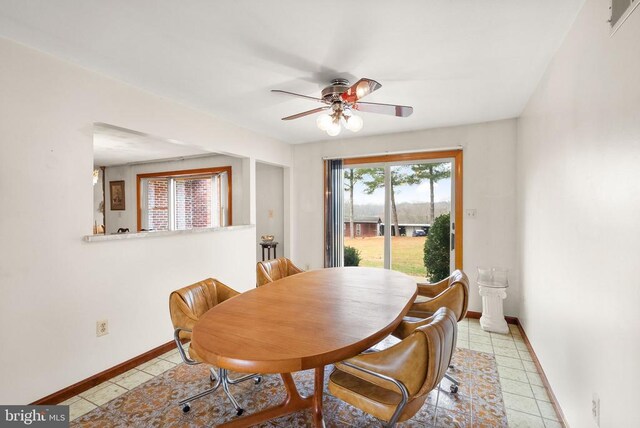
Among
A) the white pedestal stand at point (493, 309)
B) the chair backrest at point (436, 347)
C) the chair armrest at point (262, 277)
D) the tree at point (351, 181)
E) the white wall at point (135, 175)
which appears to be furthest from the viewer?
the white wall at point (135, 175)

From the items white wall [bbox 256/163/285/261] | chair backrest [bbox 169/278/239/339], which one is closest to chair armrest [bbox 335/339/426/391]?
chair backrest [bbox 169/278/239/339]

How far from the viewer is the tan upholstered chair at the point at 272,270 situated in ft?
9.36

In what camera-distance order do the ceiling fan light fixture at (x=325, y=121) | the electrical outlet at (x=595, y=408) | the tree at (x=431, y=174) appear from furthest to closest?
the tree at (x=431, y=174) < the ceiling fan light fixture at (x=325, y=121) < the electrical outlet at (x=595, y=408)

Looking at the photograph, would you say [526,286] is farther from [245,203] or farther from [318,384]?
[245,203]

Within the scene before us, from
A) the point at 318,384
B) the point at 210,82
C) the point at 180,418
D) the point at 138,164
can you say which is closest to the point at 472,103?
the point at 210,82

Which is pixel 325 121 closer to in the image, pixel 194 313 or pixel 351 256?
pixel 194 313

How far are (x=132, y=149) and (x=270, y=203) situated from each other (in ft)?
7.42

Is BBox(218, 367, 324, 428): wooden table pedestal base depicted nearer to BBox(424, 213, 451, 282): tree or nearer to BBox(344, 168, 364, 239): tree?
BBox(424, 213, 451, 282): tree

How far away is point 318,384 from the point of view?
70.3 inches

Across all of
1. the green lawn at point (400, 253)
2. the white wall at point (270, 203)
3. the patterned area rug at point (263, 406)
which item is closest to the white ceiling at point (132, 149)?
the white wall at point (270, 203)

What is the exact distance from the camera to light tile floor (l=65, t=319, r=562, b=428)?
77.7 inches

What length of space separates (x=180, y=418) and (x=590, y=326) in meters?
2.40

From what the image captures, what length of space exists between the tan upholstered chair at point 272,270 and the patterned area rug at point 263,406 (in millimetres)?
840

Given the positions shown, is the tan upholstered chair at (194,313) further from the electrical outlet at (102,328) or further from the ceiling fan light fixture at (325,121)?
the ceiling fan light fixture at (325,121)
